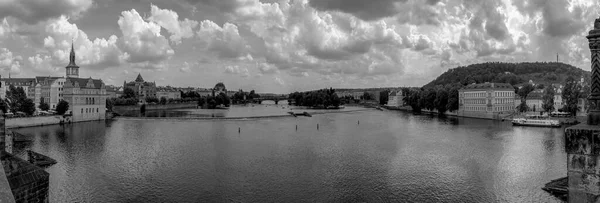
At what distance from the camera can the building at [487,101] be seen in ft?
288

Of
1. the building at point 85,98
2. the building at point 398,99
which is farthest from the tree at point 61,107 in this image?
the building at point 398,99

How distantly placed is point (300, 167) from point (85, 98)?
64115 mm

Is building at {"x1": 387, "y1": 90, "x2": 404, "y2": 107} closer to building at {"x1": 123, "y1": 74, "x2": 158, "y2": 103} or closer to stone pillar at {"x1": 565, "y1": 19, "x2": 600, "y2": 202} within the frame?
building at {"x1": 123, "y1": 74, "x2": 158, "y2": 103}

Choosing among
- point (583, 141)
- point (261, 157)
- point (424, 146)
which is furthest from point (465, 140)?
point (583, 141)

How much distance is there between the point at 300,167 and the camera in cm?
3253

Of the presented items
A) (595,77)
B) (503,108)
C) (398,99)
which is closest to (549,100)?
(503,108)

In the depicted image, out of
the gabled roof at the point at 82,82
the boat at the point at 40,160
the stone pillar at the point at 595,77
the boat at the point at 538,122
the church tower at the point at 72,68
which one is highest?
the church tower at the point at 72,68

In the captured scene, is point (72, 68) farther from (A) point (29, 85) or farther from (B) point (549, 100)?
(B) point (549, 100)

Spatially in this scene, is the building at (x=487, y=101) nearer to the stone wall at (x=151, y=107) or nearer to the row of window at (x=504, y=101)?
the row of window at (x=504, y=101)

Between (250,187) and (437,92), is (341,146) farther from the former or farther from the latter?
(437,92)

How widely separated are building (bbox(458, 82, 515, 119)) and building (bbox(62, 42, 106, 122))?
88.5 m

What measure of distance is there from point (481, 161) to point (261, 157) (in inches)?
848

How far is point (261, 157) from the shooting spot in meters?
37.3

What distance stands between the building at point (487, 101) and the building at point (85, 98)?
88461 mm
